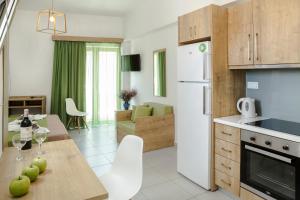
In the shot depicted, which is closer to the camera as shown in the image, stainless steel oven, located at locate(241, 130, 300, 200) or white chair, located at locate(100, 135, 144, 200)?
white chair, located at locate(100, 135, 144, 200)

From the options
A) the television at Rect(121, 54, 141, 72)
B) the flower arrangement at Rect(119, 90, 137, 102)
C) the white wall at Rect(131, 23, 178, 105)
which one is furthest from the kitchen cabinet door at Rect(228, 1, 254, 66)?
the flower arrangement at Rect(119, 90, 137, 102)

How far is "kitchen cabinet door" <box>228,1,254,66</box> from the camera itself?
8.18 ft

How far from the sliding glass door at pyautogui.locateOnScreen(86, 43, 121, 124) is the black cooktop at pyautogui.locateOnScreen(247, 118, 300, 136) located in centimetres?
495

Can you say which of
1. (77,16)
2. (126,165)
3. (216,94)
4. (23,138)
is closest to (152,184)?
(126,165)

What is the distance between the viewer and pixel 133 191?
180 centimetres

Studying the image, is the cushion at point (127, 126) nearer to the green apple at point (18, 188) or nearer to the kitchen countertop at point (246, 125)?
the kitchen countertop at point (246, 125)

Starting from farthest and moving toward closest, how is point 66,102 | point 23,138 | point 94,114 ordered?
point 94,114, point 66,102, point 23,138

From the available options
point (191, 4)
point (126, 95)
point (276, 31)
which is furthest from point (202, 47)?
point (126, 95)

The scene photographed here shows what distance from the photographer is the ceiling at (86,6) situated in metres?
5.22

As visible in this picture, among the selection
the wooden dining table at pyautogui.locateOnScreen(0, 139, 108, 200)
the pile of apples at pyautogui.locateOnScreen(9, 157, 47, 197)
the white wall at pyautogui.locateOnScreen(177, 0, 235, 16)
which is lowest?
the wooden dining table at pyautogui.locateOnScreen(0, 139, 108, 200)

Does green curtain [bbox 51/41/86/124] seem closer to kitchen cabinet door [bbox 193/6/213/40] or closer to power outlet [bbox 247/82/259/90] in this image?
kitchen cabinet door [bbox 193/6/213/40]

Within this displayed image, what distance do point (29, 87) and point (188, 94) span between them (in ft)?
15.4

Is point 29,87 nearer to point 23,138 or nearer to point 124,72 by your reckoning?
point 124,72

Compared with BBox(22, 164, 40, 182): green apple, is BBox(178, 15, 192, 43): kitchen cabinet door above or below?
above
